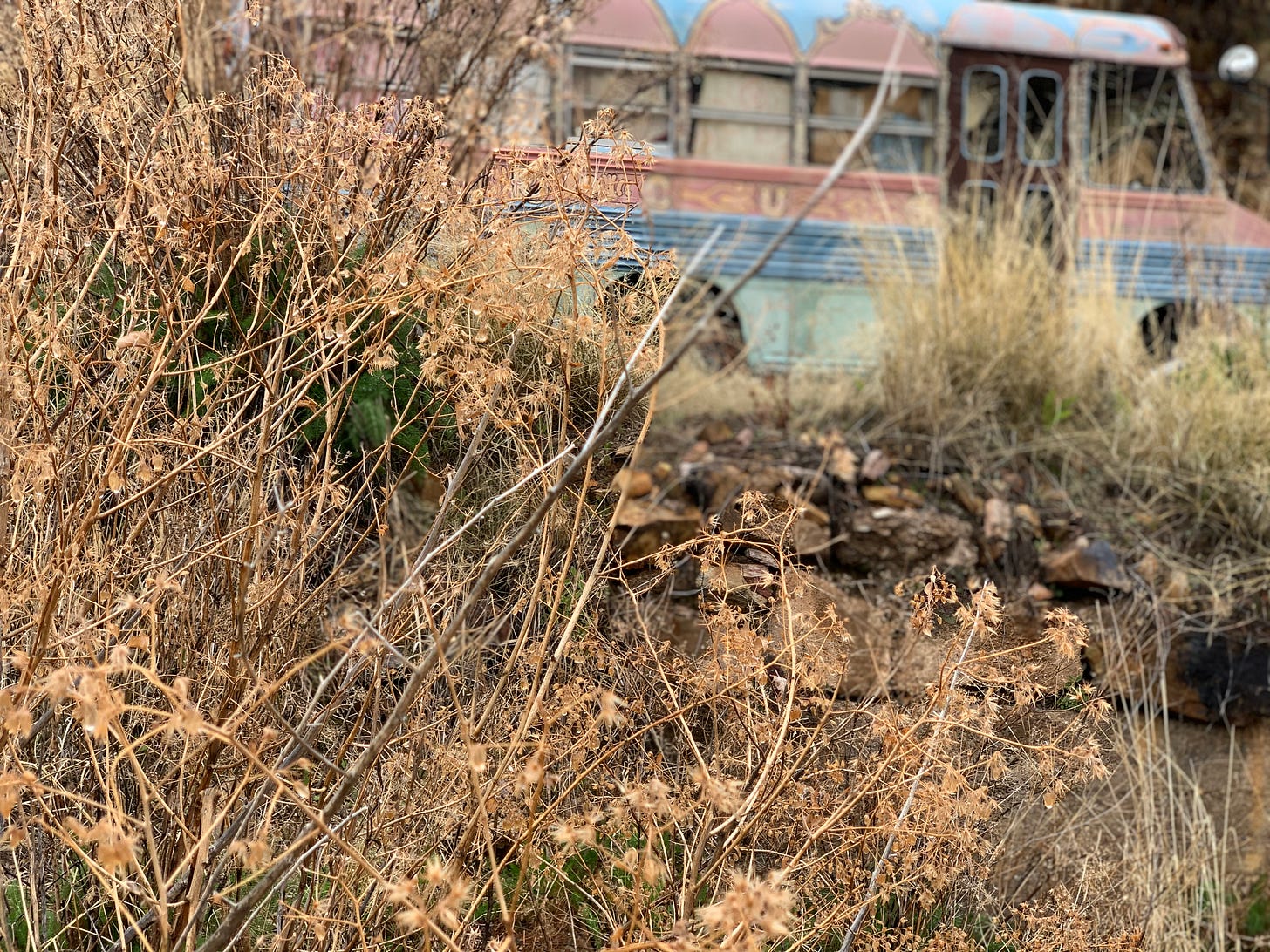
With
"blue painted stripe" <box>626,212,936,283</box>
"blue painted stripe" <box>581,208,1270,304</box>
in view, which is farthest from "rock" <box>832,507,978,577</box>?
"blue painted stripe" <box>626,212,936,283</box>

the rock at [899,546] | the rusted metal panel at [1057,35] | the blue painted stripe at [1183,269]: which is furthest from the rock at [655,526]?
the rusted metal panel at [1057,35]

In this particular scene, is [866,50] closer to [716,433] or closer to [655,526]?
[716,433]

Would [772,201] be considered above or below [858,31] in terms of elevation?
below

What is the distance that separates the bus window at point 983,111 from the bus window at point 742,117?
1.00 m

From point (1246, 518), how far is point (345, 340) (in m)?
3.30

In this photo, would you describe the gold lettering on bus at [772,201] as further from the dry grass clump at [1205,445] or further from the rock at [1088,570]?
the rock at [1088,570]

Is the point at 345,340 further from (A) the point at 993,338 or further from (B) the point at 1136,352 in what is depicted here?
(B) the point at 1136,352

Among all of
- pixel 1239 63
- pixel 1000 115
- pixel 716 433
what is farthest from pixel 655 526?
pixel 1239 63

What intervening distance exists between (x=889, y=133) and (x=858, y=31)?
0.55 metres

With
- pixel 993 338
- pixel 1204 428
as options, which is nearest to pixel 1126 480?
pixel 1204 428

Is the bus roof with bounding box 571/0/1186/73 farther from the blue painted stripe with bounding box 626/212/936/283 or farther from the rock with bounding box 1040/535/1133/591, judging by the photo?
the rock with bounding box 1040/535/1133/591

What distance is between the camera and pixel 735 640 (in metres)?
1.68

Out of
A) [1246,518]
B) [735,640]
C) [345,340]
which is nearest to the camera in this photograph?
[345,340]

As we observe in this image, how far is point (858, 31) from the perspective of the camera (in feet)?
21.4
